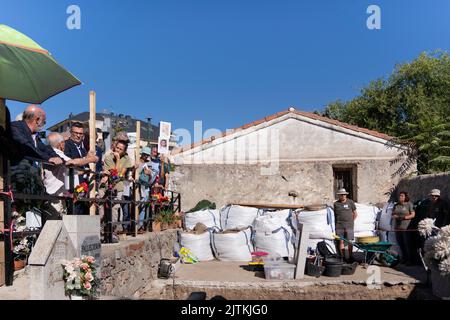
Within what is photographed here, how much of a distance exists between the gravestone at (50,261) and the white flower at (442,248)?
3.26 meters

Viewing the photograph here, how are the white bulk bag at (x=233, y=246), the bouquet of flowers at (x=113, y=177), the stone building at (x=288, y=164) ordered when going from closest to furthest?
1. the bouquet of flowers at (x=113, y=177)
2. the white bulk bag at (x=233, y=246)
3. the stone building at (x=288, y=164)

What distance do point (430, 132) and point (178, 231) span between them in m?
8.63

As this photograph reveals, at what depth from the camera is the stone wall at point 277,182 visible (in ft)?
39.8

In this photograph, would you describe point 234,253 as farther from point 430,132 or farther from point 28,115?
point 430,132

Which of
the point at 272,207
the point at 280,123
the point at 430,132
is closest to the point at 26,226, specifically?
the point at 272,207

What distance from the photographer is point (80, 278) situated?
11.5 ft

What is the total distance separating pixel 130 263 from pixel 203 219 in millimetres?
4827

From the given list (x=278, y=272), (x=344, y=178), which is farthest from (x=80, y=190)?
(x=344, y=178)

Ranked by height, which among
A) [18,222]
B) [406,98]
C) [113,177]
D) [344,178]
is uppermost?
[406,98]

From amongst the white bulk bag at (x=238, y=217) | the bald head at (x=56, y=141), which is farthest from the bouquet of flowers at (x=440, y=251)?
the white bulk bag at (x=238, y=217)

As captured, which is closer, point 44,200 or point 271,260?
point 44,200

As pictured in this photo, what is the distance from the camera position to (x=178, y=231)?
9.91 m

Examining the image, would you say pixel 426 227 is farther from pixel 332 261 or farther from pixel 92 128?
Result: pixel 332 261

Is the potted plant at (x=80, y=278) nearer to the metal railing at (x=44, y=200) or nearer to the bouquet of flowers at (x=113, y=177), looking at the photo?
the metal railing at (x=44, y=200)
